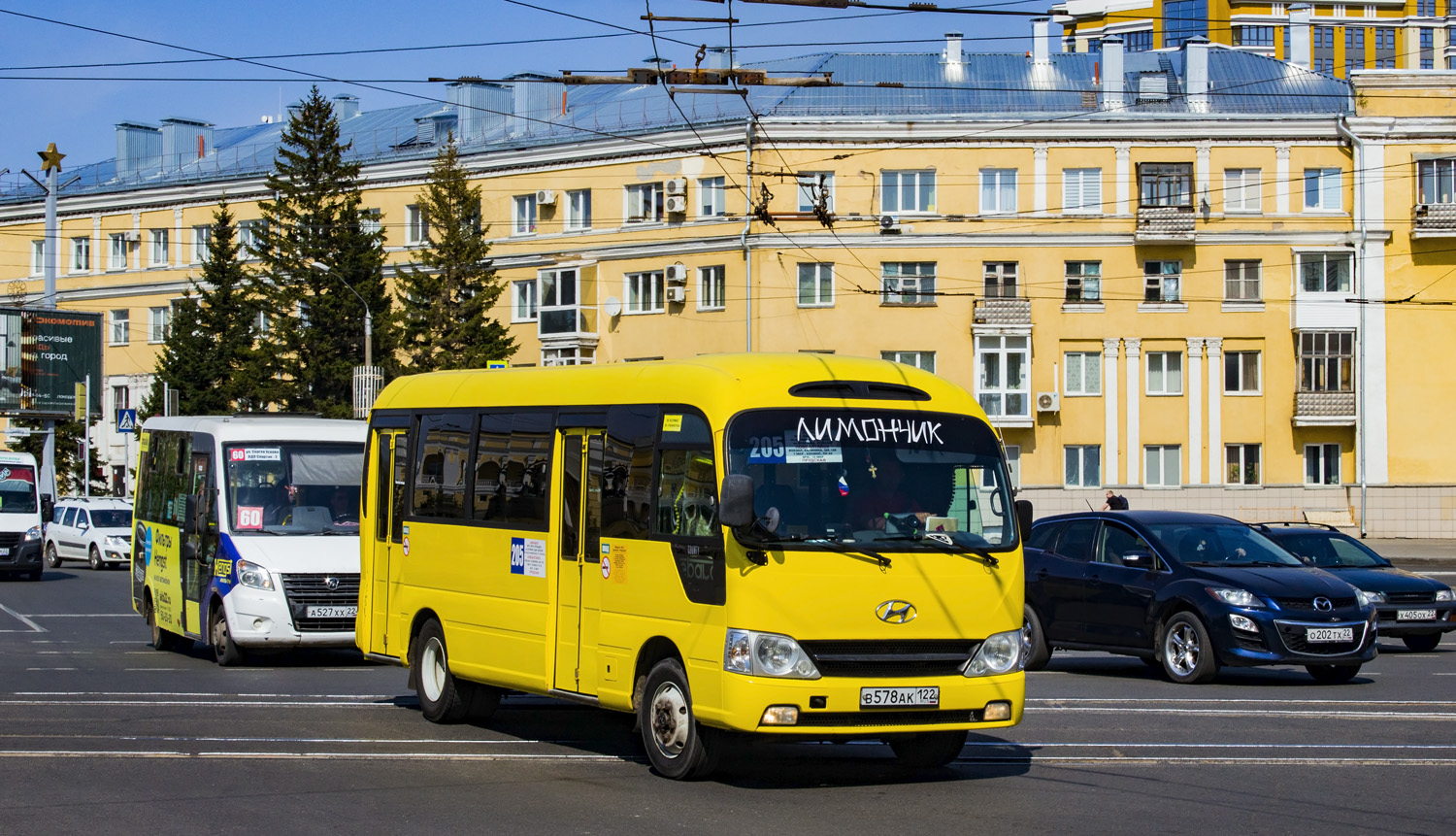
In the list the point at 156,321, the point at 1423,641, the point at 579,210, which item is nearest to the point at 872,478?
the point at 1423,641

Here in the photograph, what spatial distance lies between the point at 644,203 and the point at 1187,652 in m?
43.8

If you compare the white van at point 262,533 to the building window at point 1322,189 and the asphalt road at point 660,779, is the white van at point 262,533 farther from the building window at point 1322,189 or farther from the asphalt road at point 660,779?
the building window at point 1322,189

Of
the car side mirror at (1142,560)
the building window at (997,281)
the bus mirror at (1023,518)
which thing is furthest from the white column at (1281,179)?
the bus mirror at (1023,518)

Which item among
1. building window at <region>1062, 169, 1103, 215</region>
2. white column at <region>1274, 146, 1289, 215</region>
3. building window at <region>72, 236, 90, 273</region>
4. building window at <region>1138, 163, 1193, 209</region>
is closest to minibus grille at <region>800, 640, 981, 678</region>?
building window at <region>1062, 169, 1103, 215</region>

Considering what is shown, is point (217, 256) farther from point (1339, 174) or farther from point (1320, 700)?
point (1320, 700)

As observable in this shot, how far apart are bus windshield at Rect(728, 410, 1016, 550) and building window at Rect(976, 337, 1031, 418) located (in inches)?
1774

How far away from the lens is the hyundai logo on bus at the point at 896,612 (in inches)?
387

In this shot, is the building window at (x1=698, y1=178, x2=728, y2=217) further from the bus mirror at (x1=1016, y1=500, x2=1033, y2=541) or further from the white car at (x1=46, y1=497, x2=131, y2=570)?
the bus mirror at (x1=1016, y1=500, x2=1033, y2=541)

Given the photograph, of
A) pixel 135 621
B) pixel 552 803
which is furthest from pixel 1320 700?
pixel 135 621

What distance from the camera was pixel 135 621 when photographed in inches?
1001

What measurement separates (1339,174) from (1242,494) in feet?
34.9

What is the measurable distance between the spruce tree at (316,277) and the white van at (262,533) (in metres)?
38.6

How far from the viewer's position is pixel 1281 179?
180 ft

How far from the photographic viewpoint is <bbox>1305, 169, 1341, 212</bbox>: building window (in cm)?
5491
